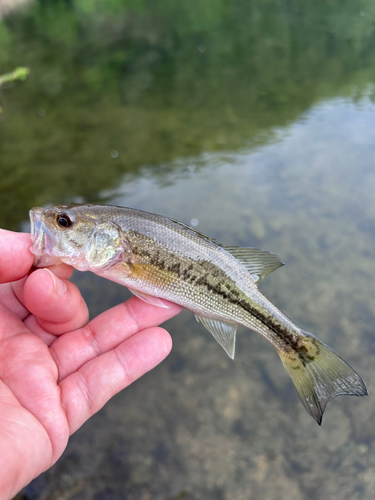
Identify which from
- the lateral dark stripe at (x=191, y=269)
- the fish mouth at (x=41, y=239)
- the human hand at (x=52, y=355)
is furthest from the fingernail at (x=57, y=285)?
the lateral dark stripe at (x=191, y=269)

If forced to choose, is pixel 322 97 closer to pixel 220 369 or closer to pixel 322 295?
pixel 322 295

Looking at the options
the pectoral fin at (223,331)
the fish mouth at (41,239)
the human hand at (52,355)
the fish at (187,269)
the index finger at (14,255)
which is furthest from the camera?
the pectoral fin at (223,331)

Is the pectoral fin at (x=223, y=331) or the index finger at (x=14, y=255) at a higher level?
the index finger at (x=14, y=255)

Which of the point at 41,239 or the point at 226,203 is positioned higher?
the point at 41,239

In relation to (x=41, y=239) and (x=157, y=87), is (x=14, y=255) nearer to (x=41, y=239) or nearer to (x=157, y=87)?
(x=41, y=239)

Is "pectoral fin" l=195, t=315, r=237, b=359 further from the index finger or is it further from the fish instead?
the index finger

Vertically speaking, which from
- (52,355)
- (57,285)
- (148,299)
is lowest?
(52,355)

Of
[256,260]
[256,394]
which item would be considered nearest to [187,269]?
[256,260]

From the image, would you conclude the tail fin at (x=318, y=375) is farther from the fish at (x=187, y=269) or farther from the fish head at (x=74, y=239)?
the fish head at (x=74, y=239)
